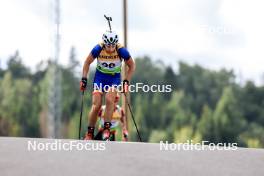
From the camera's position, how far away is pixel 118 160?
4.12 m

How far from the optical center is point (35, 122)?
37.3 metres

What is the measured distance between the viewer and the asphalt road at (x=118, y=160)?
385cm

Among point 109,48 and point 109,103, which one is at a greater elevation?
point 109,48

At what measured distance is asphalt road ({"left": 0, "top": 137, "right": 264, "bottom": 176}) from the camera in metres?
3.85

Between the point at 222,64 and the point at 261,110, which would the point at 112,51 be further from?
the point at 222,64

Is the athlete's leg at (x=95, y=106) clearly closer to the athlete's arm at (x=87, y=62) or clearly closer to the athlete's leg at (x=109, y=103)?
the athlete's leg at (x=109, y=103)

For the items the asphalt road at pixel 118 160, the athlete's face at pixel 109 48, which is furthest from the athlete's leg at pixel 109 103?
the asphalt road at pixel 118 160

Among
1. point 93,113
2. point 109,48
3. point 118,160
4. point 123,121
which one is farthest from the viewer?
point 123,121

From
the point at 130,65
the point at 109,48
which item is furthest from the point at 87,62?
the point at 130,65

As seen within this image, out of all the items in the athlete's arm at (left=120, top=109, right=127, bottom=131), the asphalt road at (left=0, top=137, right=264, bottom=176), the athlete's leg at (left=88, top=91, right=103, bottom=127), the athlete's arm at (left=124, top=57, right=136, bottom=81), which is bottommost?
the asphalt road at (left=0, top=137, right=264, bottom=176)

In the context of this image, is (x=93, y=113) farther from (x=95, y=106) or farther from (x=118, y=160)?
(x=118, y=160)

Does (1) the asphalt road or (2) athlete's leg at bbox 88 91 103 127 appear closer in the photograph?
(1) the asphalt road

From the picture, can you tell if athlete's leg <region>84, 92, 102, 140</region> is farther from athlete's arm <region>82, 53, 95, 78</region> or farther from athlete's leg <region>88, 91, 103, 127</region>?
athlete's arm <region>82, 53, 95, 78</region>

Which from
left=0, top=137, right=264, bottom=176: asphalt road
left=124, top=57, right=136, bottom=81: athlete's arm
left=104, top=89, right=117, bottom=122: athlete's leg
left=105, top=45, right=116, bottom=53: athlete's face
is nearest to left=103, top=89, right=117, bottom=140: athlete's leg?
left=104, top=89, right=117, bottom=122: athlete's leg
